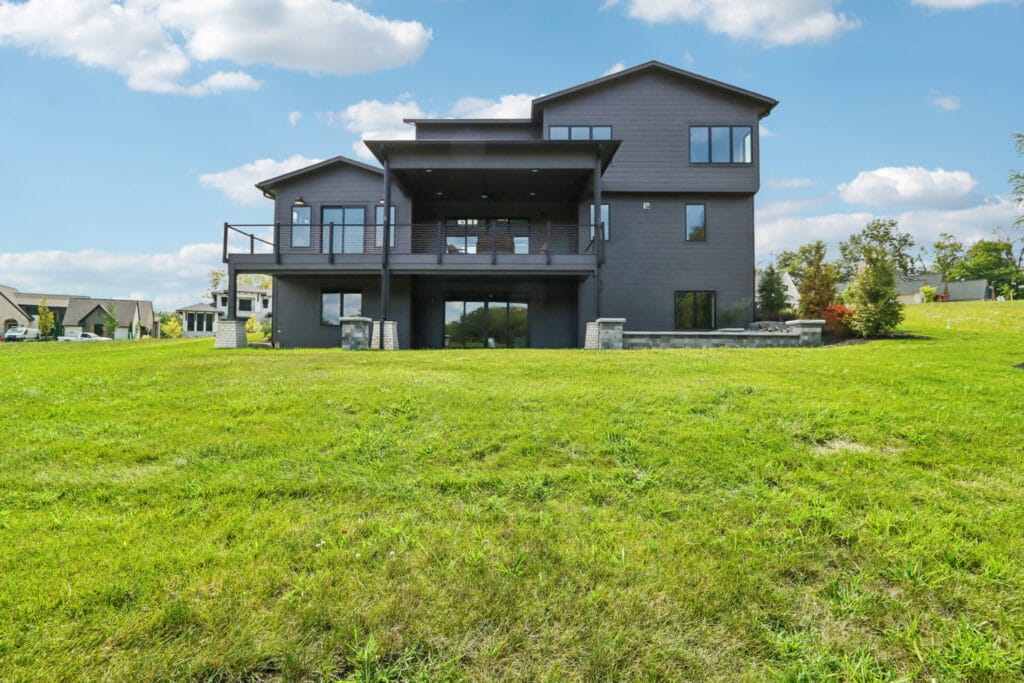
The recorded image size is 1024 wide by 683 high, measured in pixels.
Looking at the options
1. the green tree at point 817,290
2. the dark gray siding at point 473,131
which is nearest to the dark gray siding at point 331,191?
the dark gray siding at point 473,131

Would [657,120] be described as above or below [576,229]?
above

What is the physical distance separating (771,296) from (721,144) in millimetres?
5850

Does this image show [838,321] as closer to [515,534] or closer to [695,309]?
[695,309]

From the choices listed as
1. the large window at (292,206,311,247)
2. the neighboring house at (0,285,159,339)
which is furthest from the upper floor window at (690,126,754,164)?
the neighboring house at (0,285,159,339)

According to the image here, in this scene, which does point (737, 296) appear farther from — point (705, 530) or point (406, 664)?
point (406, 664)

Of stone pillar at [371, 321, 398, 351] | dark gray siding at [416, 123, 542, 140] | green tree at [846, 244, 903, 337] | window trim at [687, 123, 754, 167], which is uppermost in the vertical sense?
dark gray siding at [416, 123, 542, 140]

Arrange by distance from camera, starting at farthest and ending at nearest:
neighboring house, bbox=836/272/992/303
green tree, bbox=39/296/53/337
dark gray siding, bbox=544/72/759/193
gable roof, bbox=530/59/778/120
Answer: green tree, bbox=39/296/53/337 < neighboring house, bbox=836/272/992/303 < dark gray siding, bbox=544/72/759/193 < gable roof, bbox=530/59/778/120

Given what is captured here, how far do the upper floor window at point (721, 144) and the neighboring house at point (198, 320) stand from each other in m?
58.1

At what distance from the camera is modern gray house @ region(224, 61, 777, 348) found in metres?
16.7

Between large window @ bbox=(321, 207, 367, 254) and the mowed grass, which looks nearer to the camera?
the mowed grass

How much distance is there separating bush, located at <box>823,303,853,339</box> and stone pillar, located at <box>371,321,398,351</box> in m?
12.9

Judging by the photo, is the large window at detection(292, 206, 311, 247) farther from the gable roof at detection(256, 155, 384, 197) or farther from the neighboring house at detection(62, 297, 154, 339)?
the neighboring house at detection(62, 297, 154, 339)

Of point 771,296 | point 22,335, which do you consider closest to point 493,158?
point 771,296

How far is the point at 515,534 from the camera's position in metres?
3.08
